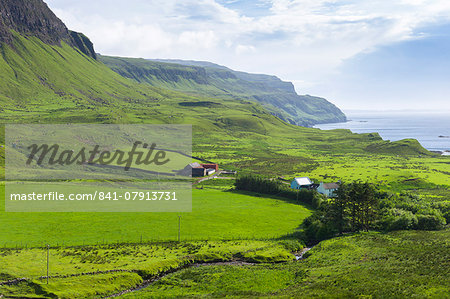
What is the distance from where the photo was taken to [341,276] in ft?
176

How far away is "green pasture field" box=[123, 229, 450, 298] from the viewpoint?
46531mm

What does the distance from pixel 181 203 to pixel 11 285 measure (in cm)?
6212

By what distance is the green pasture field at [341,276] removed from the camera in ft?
153

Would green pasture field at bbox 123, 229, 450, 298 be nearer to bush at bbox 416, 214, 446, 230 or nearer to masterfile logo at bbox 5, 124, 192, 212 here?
bush at bbox 416, 214, 446, 230

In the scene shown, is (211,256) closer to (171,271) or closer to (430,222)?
(171,271)

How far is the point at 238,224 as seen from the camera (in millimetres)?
91750

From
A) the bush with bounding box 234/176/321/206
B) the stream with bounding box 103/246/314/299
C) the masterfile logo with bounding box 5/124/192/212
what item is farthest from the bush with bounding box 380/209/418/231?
the masterfile logo with bounding box 5/124/192/212

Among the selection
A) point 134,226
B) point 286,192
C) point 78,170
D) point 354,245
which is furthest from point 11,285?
point 78,170

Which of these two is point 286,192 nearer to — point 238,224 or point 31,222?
point 238,224

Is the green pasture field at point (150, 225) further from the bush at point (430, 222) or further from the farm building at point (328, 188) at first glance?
the bush at point (430, 222)

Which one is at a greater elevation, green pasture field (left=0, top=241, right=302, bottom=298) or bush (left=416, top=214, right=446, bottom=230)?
bush (left=416, top=214, right=446, bottom=230)

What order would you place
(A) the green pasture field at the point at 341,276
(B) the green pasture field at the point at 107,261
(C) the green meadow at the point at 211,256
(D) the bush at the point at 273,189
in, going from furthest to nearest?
(D) the bush at the point at 273,189 < (B) the green pasture field at the point at 107,261 < (C) the green meadow at the point at 211,256 < (A) the green pasture field at the point at 341,276

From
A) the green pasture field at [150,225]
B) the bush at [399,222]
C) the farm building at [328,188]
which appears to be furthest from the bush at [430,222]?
the farm building at [328,188]

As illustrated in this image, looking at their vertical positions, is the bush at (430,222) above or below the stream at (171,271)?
above
